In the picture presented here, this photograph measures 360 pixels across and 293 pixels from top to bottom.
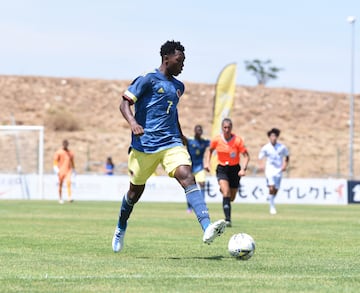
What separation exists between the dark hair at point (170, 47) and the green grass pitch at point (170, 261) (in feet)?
8.05

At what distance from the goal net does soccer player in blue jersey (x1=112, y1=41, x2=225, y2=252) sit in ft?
97.3

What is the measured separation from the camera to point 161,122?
486 inches

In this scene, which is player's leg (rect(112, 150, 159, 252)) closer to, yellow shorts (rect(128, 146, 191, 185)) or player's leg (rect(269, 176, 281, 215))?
yellow shorts (rect(128, 146, 191, 185))

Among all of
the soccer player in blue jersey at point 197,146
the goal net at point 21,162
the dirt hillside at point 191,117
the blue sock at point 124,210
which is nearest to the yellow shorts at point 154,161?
the blue sock at point 124,210

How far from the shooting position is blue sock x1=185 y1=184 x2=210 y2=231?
11938 millimetres

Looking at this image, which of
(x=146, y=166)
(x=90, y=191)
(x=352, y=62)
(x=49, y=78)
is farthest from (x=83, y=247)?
(x=49, y=78)

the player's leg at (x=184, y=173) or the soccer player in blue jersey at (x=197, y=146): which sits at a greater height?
the soccer player in blue jersey at (x=197, y=146)

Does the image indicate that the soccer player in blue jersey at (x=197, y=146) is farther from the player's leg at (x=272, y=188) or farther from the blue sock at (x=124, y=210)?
the blue sock at (x=124, y=210)

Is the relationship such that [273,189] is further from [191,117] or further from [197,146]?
[191,117]

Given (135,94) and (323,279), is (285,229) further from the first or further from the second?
(323,279)

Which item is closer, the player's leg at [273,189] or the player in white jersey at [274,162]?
the player in white jersey at [274,162]

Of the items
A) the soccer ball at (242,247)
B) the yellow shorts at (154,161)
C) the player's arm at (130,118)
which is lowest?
the soccer ball at (242,247)

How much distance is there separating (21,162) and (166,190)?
14384 mm

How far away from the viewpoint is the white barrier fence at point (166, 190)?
41.8 meters
